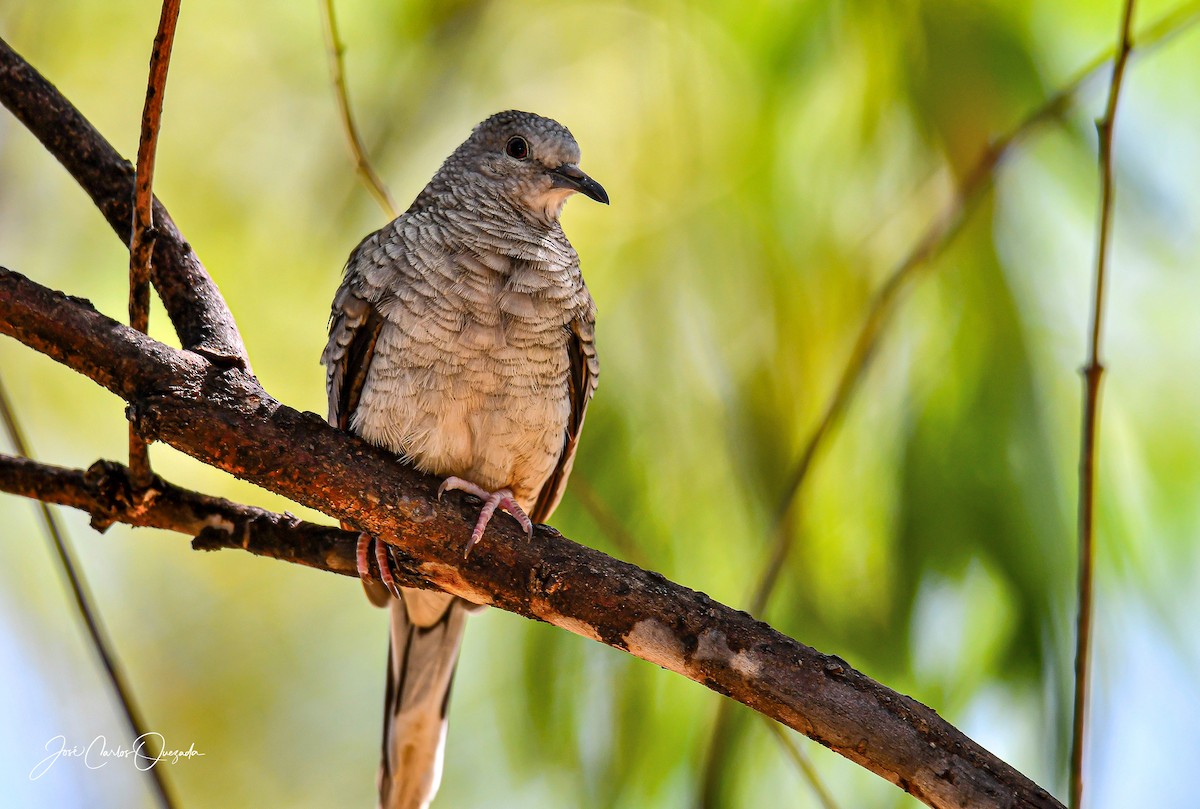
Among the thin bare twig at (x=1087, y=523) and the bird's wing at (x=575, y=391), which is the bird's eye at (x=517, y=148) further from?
the thin bare twig at (x=1087, y=523)

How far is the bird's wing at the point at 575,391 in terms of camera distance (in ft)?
9.34

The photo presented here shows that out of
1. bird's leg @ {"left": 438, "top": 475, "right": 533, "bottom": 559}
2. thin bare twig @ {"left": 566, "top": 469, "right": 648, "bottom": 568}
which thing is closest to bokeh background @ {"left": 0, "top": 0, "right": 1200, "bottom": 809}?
thin bare twig @ {"left": 566, "top": 469, "right": 648, "bottom": 568}

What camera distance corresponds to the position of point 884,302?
296 cm

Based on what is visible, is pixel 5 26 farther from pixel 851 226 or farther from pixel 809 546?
pixel 809 546

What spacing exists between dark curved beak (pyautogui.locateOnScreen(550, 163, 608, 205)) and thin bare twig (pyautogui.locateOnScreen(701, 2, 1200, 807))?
89 centimetres

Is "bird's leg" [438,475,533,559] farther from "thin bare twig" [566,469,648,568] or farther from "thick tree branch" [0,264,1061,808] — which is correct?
"thin bare twig" [566,469,648,568]

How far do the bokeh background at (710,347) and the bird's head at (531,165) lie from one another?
12.9 inches

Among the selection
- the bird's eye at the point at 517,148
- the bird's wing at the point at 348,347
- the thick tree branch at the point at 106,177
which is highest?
the bird's eye at the point at 517,148

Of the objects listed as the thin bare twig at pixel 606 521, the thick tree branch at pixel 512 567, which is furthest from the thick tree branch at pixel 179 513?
the thin bare twig at pixel 606 521

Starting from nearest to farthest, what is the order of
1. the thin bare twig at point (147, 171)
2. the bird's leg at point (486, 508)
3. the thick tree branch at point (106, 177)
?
the thin bare twig at point (147, 171), the bird's leg at point (486, 508), the thick tree branch at point (106, 177)

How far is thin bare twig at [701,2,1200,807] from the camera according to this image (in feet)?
9.48

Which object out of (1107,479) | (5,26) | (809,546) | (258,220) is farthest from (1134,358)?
(5,26)

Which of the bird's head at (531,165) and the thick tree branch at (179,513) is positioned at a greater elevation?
the bird's head at (531,165)

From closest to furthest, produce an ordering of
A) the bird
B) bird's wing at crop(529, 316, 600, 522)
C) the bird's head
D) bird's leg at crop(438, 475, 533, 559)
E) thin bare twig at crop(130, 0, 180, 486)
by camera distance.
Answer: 1. thin bare twig at crop(130, 0, 180, 486)
2. bird's leg at crop(438, 475, 533, 559)
3. the bird
4. bird's wing at crop(529, 316, 600, 522)
5. the bird's head
